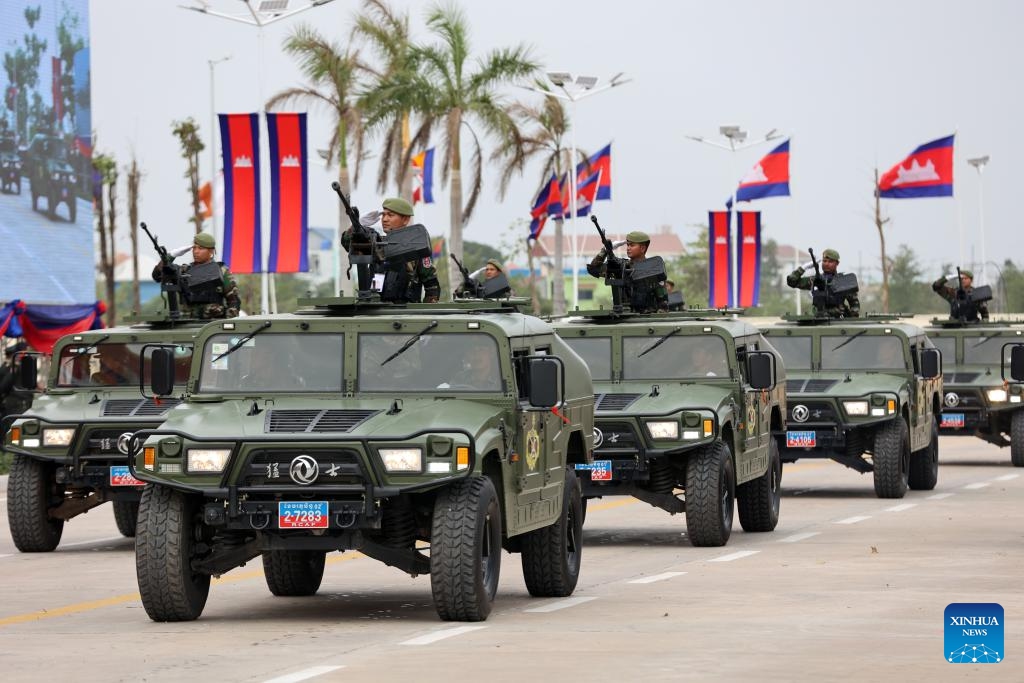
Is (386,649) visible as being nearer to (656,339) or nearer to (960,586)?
(960,586)

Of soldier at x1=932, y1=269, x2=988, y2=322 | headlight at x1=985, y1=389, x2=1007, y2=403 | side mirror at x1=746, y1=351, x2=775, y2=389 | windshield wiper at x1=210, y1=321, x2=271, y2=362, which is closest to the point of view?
windshield wiper at x1=210, y1=321, x2=271, y2=362

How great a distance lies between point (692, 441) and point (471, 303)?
171 inches

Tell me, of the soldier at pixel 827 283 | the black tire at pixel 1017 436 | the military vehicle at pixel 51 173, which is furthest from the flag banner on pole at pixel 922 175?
the soldier at pixel 827 283

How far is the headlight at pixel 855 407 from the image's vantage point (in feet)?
80.6

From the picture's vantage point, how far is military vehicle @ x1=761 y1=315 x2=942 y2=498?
24672 millimetres

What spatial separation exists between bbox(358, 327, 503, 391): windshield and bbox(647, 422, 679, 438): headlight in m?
5.03

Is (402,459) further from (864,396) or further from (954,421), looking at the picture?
(954,421)

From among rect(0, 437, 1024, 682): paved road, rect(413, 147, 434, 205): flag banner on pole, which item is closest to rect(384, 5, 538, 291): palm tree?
rect(413, 147, 434, 205): flag banner on pole

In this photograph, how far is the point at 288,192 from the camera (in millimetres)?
35062

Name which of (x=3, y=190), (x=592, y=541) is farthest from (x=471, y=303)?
(x=3, y=190)

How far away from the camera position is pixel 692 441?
59.8 ft

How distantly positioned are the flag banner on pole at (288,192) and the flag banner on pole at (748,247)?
2640 cm

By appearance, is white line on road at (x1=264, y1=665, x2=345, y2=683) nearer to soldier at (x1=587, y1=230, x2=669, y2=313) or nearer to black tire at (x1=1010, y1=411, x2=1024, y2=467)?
soldier at (x1=587, y1=230, x2=669, y2=313)

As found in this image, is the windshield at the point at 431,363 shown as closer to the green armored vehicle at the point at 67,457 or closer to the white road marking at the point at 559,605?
the white road marking at the point at 559,605
